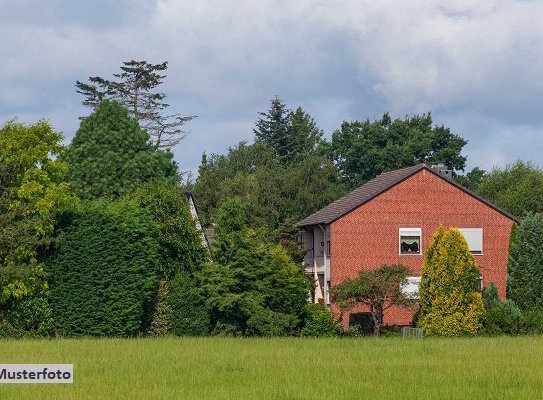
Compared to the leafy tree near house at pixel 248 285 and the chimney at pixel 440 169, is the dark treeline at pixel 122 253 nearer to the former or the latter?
the leafy tree near house at pixel 248 285

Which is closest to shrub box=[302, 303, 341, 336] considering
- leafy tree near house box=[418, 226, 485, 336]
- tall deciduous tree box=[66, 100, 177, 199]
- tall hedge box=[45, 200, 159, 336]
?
leafy tree near house box=[418, 226, 485, 336]

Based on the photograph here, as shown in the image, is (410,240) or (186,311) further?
(410,240)

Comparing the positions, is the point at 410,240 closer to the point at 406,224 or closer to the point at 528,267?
the point at 406,224

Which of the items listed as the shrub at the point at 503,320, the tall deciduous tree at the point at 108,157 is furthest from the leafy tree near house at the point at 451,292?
the tall deciduous tree at the point at 108,157

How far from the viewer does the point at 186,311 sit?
48.5 meters

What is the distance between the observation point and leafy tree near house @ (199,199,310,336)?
48.6 meters

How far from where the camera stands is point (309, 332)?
172ft

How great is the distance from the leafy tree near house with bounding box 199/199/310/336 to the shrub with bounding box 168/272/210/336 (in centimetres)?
44

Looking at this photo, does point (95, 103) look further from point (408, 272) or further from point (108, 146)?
point (408, 272)

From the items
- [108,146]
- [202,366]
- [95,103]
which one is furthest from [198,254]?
[95,103]

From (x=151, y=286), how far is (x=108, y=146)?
13.7 meters

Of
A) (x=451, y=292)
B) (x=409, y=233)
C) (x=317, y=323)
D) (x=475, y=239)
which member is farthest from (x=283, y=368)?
(x=475, y=239)

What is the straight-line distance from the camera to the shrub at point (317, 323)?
5244 centimetres

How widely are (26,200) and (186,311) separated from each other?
8321 mm
